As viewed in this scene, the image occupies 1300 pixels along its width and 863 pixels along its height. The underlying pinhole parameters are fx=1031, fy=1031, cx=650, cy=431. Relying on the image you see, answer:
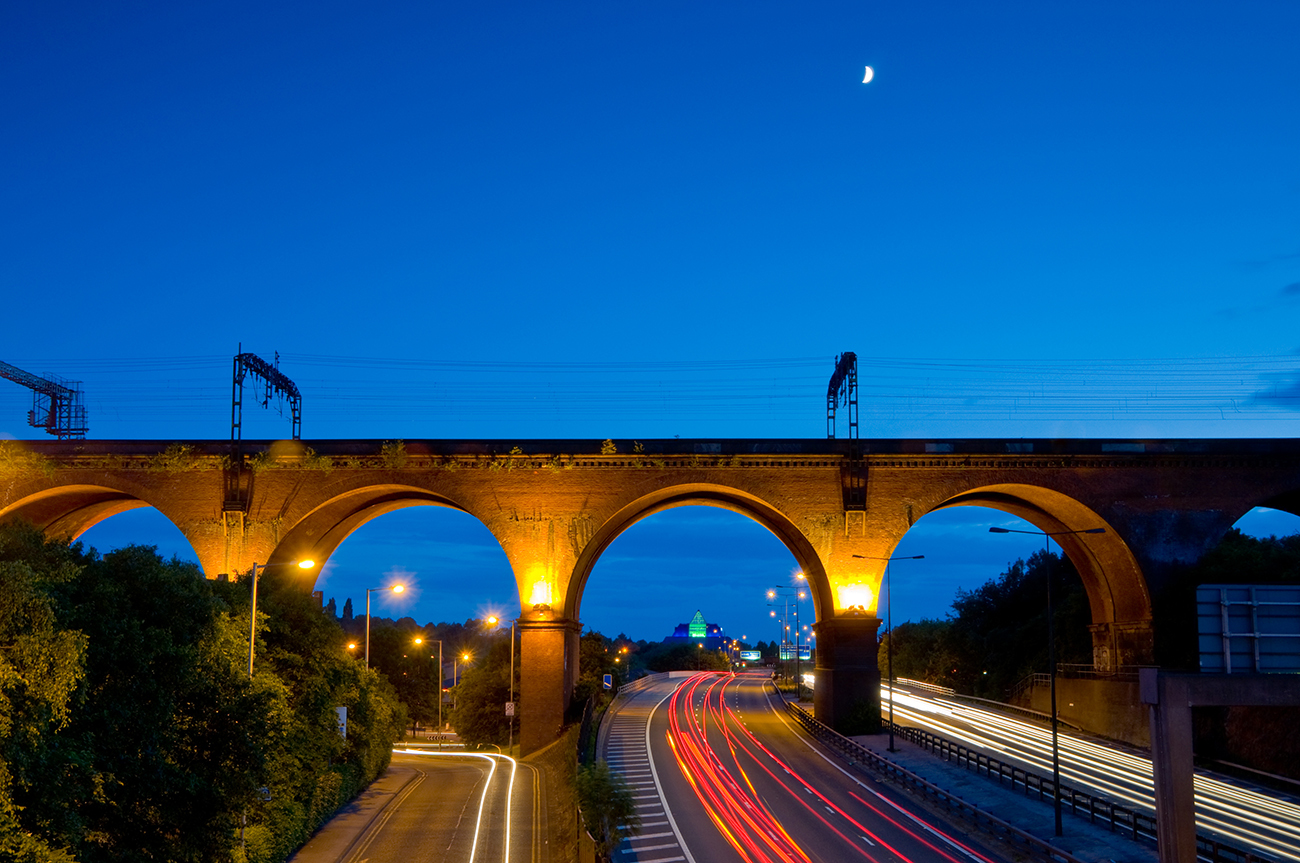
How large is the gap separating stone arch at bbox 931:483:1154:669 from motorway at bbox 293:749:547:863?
21.4m

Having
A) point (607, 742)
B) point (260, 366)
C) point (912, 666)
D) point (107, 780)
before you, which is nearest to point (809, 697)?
point (607, 742)

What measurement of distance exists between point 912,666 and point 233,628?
8205cm

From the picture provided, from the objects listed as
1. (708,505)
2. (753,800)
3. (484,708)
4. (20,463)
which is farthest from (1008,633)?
(20,463)

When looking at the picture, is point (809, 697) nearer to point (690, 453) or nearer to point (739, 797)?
point (690, 453)

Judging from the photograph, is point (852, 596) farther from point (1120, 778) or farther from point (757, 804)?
point (757, 804)

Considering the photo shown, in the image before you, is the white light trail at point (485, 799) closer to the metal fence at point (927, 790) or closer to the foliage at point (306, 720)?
the foliage at point (306, 720)

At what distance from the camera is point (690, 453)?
4244 centimetres

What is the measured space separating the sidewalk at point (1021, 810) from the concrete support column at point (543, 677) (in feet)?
39.9

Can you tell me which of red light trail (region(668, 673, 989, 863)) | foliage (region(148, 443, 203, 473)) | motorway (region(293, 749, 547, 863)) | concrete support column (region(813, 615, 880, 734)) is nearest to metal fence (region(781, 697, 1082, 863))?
concrete support column (region(813, 615, 880, 734))

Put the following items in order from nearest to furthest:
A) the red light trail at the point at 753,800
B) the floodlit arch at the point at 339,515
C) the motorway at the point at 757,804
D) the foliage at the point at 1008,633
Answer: the motorway at the point at 757,804 → the red light trail at the point at 753,800 → the floodlit arch at the point at 339,515 → the foliage at the point at 1008,633

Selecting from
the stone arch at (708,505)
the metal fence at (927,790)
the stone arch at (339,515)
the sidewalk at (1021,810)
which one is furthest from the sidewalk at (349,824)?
the sidewalk at (1021,810)

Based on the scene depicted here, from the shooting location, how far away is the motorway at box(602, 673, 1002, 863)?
996 inches

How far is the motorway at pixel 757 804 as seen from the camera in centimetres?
2530

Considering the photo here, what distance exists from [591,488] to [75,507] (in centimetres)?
2427
